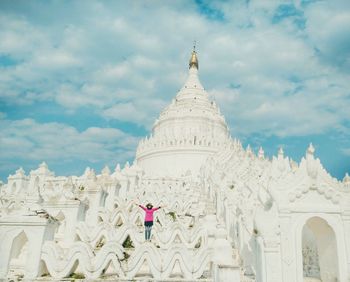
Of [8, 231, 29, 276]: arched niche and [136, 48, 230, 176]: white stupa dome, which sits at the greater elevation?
[136, 48, 230, 176]: white stupa dome

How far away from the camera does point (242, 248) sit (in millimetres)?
11180

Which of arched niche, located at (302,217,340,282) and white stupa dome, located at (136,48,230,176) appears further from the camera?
white stupa dome, located at (136,48,230,176)

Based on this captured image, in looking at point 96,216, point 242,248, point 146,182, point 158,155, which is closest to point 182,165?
point 158,155

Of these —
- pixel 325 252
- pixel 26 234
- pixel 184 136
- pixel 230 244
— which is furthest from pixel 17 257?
pixel 184 136

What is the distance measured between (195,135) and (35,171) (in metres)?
19.5

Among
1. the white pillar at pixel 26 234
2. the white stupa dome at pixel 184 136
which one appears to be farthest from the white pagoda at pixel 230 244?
the white stupa dome at pixel 184 136

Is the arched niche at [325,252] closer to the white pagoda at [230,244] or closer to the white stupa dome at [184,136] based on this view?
the white pagoda at [230,244]

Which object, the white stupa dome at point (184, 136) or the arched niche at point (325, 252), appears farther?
the white stupa dome at point (184, 136)

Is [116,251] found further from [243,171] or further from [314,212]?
[243,171]

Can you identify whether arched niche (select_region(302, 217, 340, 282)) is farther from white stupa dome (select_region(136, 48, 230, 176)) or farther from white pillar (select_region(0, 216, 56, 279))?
white stupa dome (select_region(136, 48, 230, 176))

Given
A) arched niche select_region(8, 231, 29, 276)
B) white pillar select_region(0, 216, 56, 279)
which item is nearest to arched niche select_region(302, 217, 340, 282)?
white pillar select_region(0, 216, 56, 279)

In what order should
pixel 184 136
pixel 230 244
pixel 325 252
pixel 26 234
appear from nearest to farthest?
pixel 230 244 → pixel 325 252 → pixel 26 234 → pixel 184 136

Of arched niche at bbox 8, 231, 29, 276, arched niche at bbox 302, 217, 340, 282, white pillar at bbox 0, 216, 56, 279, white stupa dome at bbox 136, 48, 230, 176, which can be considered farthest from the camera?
white stupa dome at bbox 136, 48, 230, 176

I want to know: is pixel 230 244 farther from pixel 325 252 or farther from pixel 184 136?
pixel 184 136
